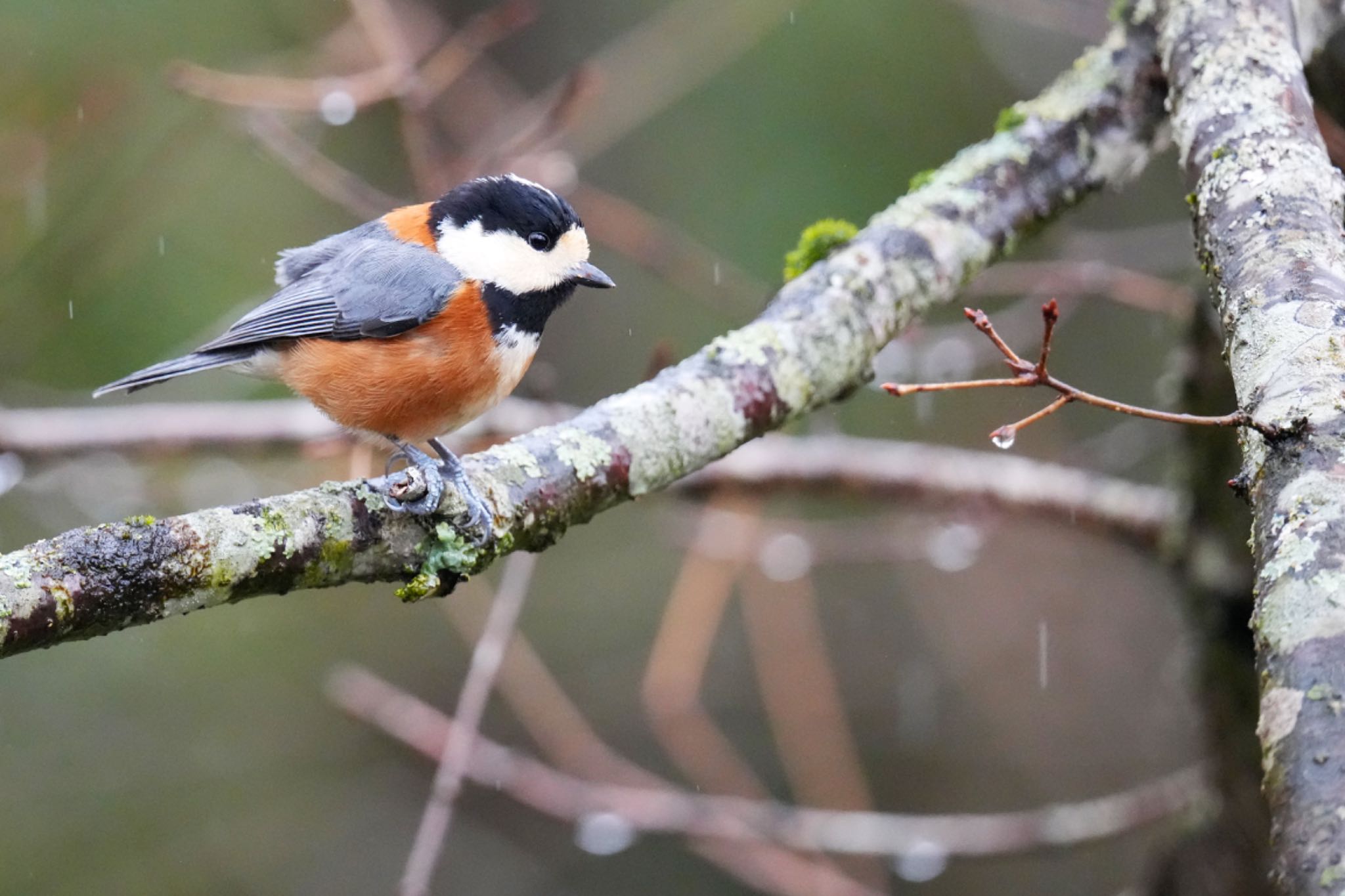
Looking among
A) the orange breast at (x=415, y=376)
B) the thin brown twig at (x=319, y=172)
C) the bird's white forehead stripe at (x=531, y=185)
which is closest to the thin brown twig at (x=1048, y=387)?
the orange breast at (x=415, y=376)

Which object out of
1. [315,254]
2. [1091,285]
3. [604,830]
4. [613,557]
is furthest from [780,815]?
[613,557]

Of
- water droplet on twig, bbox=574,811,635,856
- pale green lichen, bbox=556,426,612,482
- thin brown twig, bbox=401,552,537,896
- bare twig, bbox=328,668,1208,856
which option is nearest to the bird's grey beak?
thin brown twig, bbox=401,552,537,896

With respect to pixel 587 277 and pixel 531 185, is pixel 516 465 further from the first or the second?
pixel 531 185

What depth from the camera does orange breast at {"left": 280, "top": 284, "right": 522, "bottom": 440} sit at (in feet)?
7.69

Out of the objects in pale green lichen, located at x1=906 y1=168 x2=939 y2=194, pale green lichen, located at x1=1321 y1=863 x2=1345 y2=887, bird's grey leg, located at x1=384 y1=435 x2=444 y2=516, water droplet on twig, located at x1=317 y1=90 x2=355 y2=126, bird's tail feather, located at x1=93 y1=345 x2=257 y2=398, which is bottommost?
pale green lichen, located at x1=1321 y1=863 x2=1345 y2=887

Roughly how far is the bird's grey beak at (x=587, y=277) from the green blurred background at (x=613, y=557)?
4.72 feet

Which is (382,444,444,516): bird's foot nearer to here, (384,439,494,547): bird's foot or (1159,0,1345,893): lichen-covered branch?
(384,439,494,547): bird's foot

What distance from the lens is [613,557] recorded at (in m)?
6.17

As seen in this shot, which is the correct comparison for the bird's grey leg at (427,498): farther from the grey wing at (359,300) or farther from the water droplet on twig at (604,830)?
the water droplet on twig at (604,830)

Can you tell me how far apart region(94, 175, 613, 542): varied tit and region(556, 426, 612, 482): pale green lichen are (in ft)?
1.22

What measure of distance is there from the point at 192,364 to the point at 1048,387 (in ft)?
6.24

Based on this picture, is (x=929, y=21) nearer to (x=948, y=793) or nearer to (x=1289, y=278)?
(x=948, y=793)

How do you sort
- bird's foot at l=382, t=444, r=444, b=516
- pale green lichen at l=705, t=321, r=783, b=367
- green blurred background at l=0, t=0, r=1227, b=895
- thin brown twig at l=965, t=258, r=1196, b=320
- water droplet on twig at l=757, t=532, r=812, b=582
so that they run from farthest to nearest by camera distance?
green blurred background at l=0, t=0, r=1227, b=895
water droplet on twig at l=757, t=532, r=812, b=582
thin brown twig at l=965, t=258, r=1196, b=320
pale green lichen at l=705, t=321, r=783, b=367
bird's foot at l=382, t=444, r=444, b=516

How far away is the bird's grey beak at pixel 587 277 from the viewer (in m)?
2.65
